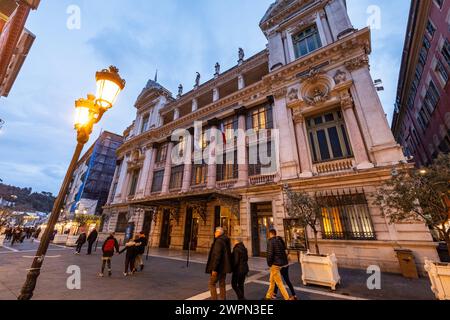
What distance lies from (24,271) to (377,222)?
15.5 metres

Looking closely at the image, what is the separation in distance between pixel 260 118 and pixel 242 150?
3.43 m

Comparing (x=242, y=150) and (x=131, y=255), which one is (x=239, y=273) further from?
(x=242, y=150)

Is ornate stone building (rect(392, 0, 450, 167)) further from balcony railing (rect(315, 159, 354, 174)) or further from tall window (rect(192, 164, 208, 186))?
tall window (rect(192, 164, 208, 186))

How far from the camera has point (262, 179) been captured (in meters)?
14.5

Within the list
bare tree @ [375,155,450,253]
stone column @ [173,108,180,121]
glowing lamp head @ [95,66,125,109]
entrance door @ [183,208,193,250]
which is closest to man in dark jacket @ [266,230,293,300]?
bare tree @ [375,155,450,253]

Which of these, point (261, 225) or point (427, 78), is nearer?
point (261, 225)

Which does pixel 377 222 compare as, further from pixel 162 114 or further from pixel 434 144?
pixel 162 114

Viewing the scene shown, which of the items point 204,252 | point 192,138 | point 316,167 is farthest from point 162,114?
point 316,167

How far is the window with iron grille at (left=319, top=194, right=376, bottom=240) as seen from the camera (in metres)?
9.93

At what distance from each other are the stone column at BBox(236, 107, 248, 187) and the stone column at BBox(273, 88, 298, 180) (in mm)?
2985

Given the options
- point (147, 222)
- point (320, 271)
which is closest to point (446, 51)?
point (320, 271)

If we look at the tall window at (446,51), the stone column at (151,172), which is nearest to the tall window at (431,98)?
the tall window at (446,51)

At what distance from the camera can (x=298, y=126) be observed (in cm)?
1389

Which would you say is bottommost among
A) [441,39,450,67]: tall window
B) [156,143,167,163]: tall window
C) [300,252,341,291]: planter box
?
[300,252,341,291]: planter box
